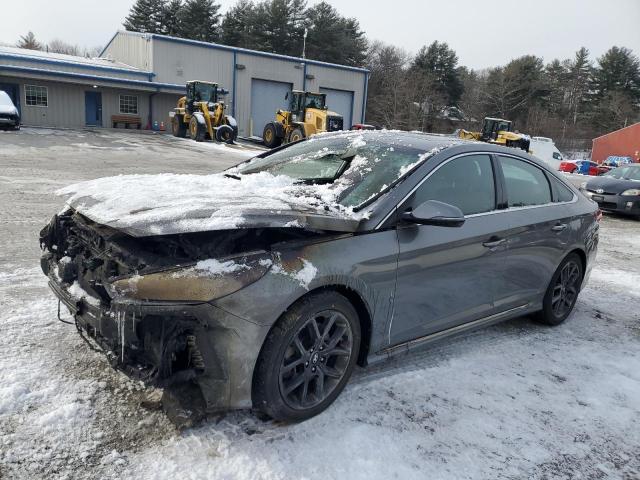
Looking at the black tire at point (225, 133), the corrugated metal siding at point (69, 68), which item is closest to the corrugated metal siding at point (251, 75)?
the corrugated metal siding at point (69, 68)

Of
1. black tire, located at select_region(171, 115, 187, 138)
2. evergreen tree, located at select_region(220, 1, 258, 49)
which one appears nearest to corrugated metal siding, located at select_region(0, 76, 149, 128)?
black tire, located at select_region(171, 115, 187, 138)

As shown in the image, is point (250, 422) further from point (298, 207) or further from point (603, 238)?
point (603, 238)

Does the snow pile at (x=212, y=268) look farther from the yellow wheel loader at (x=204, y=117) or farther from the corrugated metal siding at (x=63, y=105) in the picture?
the corrugated metal siding at (x=63, y=105)

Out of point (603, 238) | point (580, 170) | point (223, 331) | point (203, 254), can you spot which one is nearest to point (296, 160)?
point (203, 254)

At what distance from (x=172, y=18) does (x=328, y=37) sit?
1793cm

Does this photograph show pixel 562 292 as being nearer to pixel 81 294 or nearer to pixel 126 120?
pixel 81 294

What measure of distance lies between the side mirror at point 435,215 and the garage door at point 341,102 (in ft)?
124

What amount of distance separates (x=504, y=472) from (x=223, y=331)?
1577mm

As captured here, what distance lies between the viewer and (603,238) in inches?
376

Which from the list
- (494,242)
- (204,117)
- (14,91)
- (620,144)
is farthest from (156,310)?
(620,144)

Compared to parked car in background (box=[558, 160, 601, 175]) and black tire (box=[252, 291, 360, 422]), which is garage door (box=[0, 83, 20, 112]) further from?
parked car in background (box=[558, 160, 601, 175])

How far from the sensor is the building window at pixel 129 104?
32.9 m

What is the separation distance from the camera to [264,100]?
37.0 m

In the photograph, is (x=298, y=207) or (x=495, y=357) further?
(x=495, y=357)
